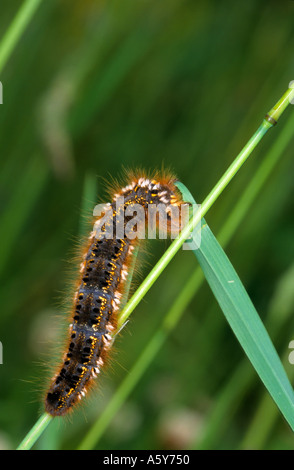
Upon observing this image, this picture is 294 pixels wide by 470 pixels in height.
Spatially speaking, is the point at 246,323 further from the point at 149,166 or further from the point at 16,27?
the point at 149,166

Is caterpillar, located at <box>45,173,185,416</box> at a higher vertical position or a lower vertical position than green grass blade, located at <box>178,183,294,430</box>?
lower

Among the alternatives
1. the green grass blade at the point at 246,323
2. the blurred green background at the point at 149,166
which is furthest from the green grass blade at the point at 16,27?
the blurred green background at the point at 149,166

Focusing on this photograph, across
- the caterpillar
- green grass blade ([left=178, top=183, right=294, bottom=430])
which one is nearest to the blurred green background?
the caterpillar

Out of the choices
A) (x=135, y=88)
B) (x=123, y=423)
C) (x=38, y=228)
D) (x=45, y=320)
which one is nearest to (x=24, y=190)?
(x=38, y=228)

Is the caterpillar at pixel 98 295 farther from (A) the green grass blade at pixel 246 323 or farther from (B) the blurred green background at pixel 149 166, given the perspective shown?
(A) the green grass blade at pixel 246 323

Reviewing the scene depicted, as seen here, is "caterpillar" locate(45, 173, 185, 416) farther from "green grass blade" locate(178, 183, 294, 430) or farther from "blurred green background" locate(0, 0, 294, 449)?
"green grass blade" locate(178, 183, 294, 430)
